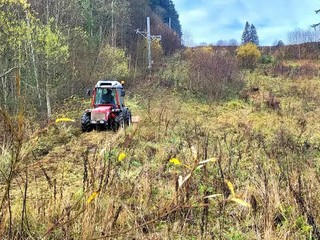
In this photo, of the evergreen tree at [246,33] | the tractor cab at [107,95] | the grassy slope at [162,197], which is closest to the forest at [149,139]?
the grassy slope at [162,197]

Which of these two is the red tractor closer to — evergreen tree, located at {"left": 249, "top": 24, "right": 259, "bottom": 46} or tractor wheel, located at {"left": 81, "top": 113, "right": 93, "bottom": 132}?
tractor wheel, located at {"left": 81, "top": 113, "right": 93, "bottom": 132}

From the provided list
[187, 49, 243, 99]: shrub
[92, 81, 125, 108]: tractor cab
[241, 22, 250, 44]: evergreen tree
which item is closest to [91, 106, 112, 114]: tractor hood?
[92, 81, 125, 108]: tractor cab

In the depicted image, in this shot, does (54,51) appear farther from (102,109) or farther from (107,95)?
(102,109)

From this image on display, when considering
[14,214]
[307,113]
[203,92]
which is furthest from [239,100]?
[14,214]

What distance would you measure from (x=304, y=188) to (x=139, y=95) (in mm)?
14621

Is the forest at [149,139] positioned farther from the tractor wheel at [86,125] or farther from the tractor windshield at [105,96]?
the tractor windshield at [105,96]

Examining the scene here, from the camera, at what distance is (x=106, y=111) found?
380 inches

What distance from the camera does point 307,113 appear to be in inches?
507

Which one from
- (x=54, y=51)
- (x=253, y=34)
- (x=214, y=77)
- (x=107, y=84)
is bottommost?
(x=107, y=84)

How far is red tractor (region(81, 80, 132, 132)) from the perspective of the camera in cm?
956

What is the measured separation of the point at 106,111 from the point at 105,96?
905 mm

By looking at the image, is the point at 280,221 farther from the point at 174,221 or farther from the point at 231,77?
A: the point at 231,77

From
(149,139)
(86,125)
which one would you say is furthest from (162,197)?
(86,125)

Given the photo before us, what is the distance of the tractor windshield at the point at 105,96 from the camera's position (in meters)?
10.4
